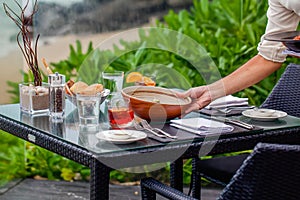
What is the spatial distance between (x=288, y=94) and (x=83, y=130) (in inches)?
46.8

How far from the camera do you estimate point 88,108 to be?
2793 mm

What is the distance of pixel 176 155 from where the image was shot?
2.55 meters

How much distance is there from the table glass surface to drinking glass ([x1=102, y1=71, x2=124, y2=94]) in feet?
0.39

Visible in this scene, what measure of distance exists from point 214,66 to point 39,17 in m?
1.23

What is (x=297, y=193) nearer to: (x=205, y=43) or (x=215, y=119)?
(x=215, y=119)

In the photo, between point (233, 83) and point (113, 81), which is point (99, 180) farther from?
point (233, 83)

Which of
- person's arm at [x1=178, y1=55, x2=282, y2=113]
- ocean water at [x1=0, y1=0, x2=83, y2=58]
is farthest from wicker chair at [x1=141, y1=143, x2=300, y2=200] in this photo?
ocean water at [x1=0, y1=0, x2=83, y2=58]

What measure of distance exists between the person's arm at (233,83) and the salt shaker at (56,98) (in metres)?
0.50

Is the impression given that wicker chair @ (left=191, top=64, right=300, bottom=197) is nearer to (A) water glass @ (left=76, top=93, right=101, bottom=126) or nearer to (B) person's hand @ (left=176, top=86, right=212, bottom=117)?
(B) person's hand @ (left=176, top=86, right=212, bottom=117)

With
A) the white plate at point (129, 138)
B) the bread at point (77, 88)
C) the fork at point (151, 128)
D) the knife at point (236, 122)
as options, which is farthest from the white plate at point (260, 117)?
the bread at point (77, 88)

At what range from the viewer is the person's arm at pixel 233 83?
3021mm

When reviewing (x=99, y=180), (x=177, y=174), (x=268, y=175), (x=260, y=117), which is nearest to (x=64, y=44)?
(x=177, y=174)

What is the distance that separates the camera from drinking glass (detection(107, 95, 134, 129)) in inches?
107

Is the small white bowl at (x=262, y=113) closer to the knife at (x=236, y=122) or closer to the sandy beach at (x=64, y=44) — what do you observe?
the knife at (x=236, y=122)
